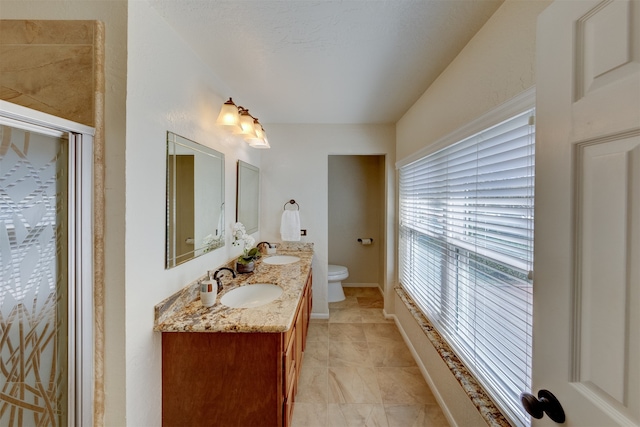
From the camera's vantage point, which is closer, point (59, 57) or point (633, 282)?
point (633, 282)

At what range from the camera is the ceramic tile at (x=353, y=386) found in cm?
171

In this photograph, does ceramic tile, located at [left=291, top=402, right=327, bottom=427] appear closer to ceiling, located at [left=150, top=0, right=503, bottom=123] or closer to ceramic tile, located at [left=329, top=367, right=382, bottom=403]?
ceramic tile, located at [left=329, top=367, right=382, bottom=403]

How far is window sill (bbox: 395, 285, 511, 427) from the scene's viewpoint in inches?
40.9

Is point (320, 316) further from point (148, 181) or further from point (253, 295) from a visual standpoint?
point (148, 181)

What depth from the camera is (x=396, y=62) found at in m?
1.53

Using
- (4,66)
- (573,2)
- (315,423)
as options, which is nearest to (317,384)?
(315,423)

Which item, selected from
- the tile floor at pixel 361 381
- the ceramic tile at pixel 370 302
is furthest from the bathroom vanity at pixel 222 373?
the ceramic tile at pixel 370 302

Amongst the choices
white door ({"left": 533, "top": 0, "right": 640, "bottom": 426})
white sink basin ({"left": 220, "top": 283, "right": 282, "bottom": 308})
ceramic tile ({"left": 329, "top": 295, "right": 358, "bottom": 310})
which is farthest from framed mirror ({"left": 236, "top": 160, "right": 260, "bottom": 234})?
white door ({"left": 533, "top": 0, "right": 640, "bottom": 426})

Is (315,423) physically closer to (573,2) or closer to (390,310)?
(390,310)

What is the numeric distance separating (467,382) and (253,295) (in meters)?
1.38

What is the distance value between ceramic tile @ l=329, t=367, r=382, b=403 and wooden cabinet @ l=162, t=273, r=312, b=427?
74 centimetres

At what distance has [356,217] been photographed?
3.97 m

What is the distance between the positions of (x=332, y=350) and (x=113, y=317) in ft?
5.97

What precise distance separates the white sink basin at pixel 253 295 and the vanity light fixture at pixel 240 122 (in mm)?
1154
